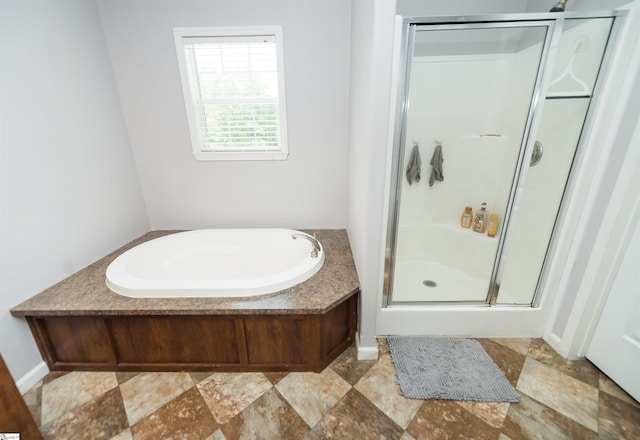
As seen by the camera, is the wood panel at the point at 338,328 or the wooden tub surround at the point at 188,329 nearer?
the wooden tub surround at the point at 188,329

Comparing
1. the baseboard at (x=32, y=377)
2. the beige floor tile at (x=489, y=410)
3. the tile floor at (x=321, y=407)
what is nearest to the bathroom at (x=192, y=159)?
the baseboard at (x=32, y=377)

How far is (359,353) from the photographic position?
147 centimetres

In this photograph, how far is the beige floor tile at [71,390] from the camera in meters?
1.21

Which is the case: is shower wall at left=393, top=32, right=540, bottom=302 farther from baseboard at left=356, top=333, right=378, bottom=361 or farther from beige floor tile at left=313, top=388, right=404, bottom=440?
beige floor tile at left=313, top=388, right=404, bottom=440

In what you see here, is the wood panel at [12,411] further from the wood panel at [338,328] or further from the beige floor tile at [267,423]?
the wood panel at [338,328]

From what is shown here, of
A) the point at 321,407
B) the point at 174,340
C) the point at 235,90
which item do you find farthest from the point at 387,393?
the point at 235,90

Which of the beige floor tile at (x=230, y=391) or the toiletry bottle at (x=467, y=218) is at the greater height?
the toiletry bottle at (x=467, y=218)

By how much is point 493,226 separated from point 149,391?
8.50 ft

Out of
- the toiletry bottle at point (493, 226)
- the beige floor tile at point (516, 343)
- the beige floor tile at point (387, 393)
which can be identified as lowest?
the beige floor tile at point (387, 393)

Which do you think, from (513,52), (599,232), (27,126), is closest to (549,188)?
(599,232)

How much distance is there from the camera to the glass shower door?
173 centimetres

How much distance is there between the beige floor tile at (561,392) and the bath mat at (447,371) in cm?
12

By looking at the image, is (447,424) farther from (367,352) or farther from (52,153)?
(52,153)

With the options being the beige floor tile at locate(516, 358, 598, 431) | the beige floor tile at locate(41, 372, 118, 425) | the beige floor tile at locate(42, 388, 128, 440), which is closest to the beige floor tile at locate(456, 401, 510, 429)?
the beige floor tile at locate(516, 358, 598, 431)
